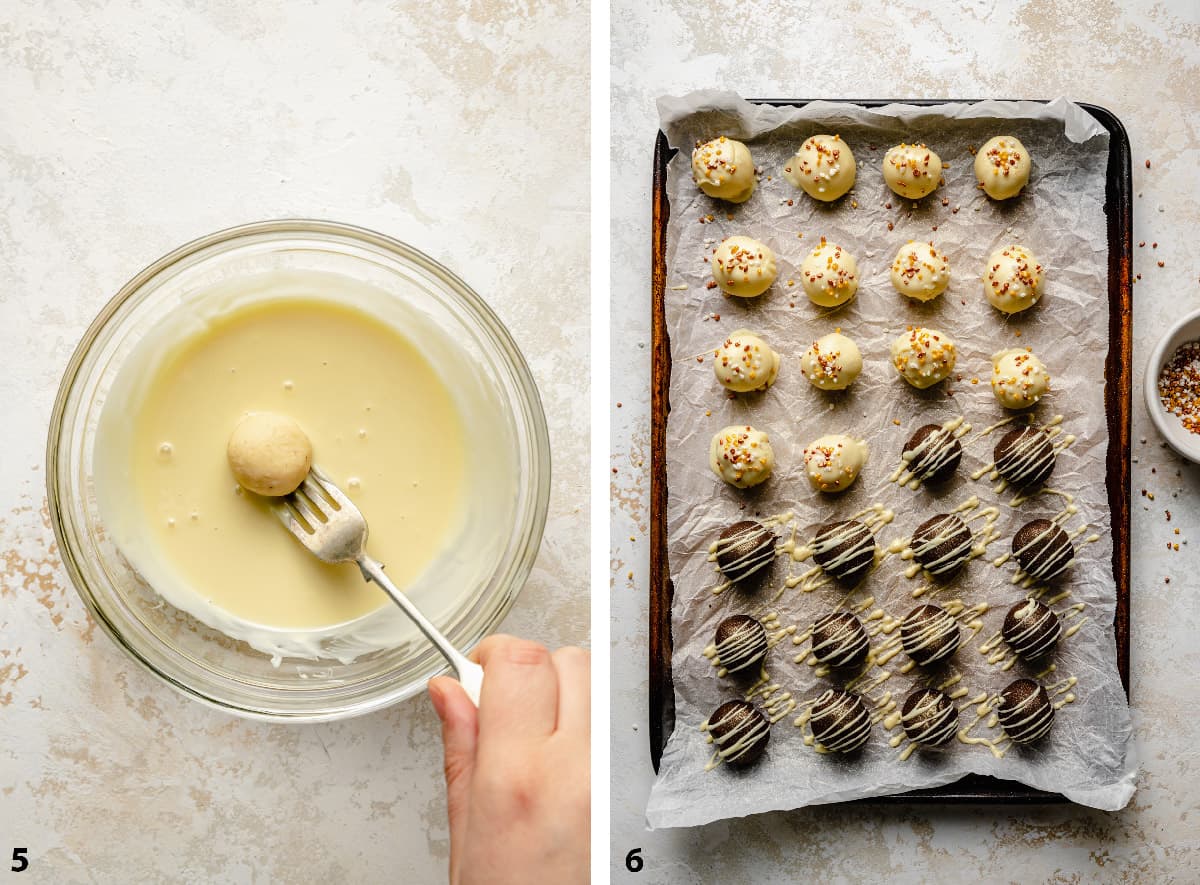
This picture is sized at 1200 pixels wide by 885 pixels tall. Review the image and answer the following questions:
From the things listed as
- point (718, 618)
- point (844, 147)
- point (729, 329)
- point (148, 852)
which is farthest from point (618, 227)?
point (148, 852)

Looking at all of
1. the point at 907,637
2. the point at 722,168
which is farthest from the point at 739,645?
the point at 722,168

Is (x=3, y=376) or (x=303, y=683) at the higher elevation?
(x=3, y=376)

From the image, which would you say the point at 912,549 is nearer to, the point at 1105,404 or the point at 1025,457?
the point at 1025,457

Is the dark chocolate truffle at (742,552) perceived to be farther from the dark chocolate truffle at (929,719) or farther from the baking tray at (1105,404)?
the dark chocolate truffle at (929,719)

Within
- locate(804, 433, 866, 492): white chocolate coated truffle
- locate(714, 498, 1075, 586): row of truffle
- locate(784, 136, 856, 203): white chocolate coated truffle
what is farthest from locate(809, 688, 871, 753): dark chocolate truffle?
locate(784, 136, 856, 203): white chocolate coated truffle

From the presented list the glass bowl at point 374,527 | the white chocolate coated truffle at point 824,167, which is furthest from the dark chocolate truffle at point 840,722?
the white chocolate coated truffle at point 824,167

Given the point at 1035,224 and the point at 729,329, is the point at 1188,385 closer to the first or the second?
the point at 1035,224

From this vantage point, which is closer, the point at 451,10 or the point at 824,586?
the point at 451,10
